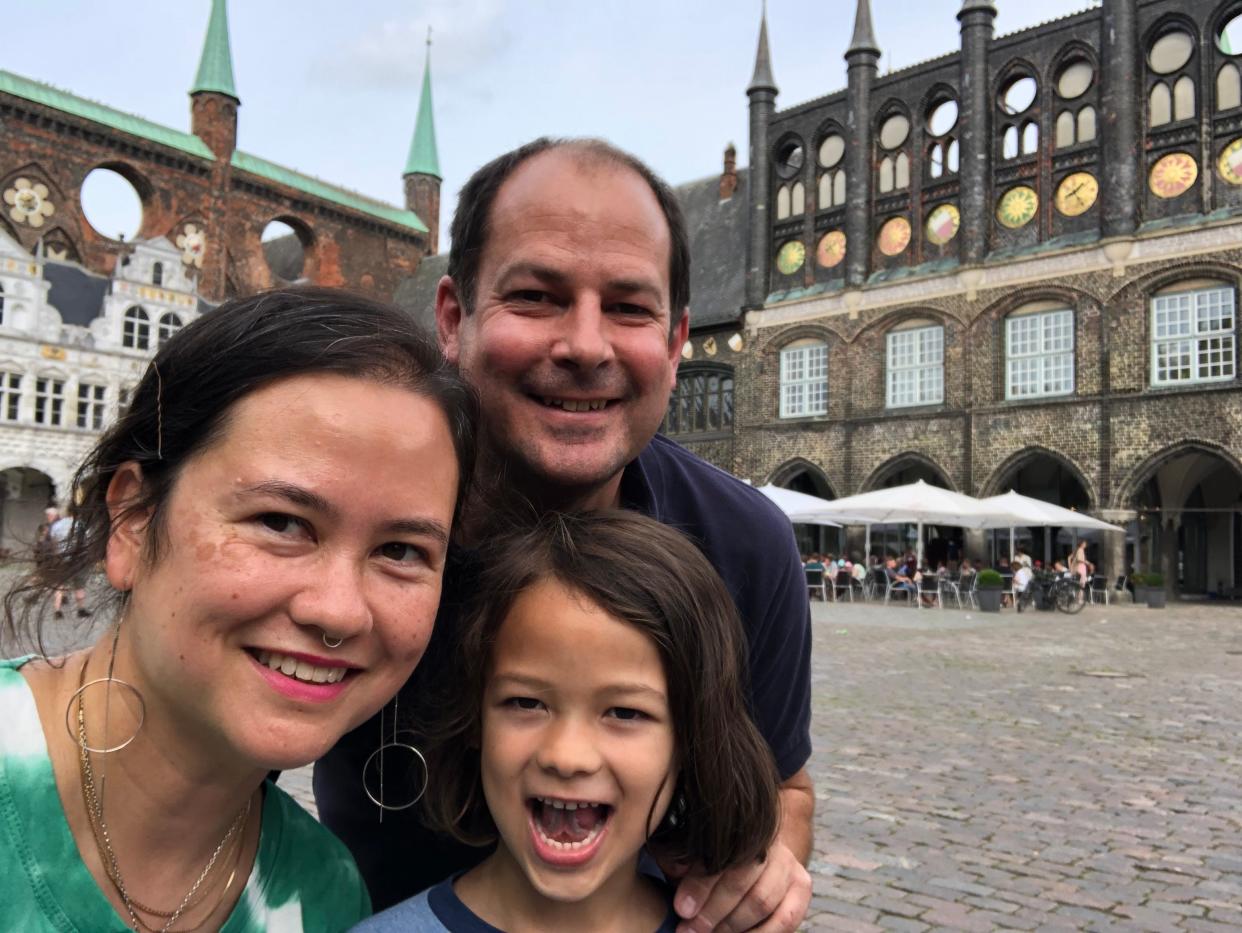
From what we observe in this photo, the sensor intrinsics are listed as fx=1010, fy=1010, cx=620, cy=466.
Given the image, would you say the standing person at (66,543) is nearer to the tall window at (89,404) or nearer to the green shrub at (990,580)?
the green shrub at (990,580)

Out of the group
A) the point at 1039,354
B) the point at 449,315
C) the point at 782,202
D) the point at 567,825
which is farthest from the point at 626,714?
A: the point at 782,202

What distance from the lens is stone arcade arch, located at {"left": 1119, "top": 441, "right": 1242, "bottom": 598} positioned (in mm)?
27203

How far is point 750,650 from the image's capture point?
7.27 feet

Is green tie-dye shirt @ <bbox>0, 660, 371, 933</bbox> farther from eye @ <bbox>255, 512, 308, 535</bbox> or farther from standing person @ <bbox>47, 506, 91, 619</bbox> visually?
eye @ <bbox>255, 512, 308, 535</bbox>

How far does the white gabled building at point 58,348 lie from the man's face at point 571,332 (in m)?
33.5

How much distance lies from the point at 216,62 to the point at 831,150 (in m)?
27.7

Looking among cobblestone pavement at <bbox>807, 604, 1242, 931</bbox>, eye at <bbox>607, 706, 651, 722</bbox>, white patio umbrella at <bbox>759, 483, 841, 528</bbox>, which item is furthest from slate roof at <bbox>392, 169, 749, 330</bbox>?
eye at <bbox>607, 706, 651, 722</bbox>

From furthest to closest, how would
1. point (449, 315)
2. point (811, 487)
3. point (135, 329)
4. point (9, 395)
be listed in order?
point (135, 329)
point (9, 395)
point (811, 487)
point (449, 315)

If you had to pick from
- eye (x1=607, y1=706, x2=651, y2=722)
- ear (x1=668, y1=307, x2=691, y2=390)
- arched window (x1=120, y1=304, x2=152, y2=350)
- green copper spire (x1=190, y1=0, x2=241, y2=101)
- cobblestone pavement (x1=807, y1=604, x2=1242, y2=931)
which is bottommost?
cobblestone pavement (x1=807, y1=604, x2=1242, y2=931)

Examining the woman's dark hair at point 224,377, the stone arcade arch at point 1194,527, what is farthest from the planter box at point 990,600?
the woman's dark hair at point 224,377

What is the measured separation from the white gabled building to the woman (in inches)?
1330

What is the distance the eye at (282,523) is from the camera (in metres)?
1.42

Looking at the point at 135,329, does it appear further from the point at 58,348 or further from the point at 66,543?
the point at 66,543

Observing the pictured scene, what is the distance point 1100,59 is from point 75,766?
2884cm
